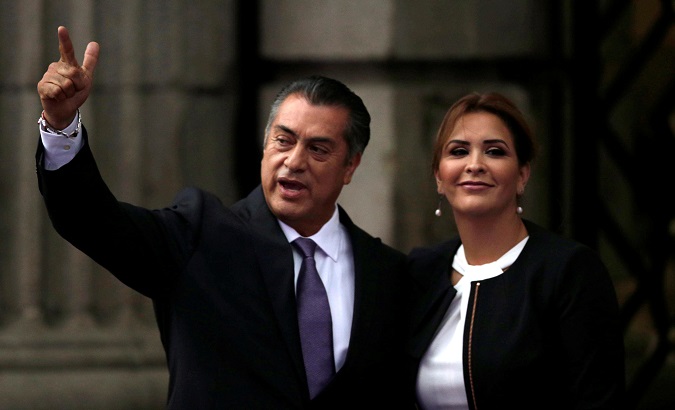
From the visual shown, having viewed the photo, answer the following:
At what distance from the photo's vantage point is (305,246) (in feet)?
10.2

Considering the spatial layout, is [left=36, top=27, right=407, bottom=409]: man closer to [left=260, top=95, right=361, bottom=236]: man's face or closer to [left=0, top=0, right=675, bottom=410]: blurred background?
[left=260, top=95, right=361, bottom=236]: man's face

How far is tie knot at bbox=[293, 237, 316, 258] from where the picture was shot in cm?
311

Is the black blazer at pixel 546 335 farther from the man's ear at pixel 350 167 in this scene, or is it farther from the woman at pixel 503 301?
the man's ear at pixel 350 167

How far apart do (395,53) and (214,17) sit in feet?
2.47

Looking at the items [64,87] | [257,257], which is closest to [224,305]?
[257,257]

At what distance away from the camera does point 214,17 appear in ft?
14.4

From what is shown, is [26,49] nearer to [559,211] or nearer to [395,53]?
[395,53]

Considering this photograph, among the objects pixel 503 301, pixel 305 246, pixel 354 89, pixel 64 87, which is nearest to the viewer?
pixel 64 87

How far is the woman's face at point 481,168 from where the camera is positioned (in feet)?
10.1

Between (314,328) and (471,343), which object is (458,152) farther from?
(314,328)

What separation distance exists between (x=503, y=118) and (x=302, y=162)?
1.92 feet

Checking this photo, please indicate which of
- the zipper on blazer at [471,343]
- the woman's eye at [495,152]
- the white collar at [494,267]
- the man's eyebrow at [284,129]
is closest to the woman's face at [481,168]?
the woman's eye at [495,152]

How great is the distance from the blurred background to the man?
47.0 inches

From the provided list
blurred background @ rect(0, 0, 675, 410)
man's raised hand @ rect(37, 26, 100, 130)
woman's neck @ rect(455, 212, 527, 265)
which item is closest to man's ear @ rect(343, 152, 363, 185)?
woman's neck @ rect(455, 212, 527, 265)
